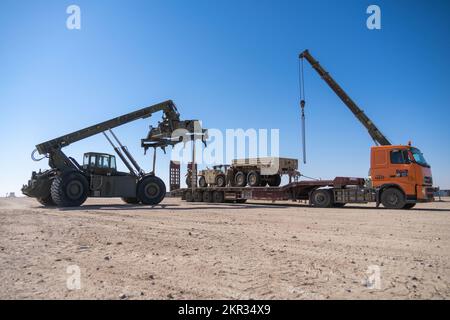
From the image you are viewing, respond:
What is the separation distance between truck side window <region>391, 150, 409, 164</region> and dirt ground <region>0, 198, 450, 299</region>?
8626 millimetres

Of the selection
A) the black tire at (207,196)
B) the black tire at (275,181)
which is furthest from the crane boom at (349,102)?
the black tire at (207,196)

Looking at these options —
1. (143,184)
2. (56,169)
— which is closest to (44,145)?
(56,169)

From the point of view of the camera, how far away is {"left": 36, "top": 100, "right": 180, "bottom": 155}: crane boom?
55.8 feet

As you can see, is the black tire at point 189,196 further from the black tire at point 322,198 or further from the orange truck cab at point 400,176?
the orange truck cab at point 400,176

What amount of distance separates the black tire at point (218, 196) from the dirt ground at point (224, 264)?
15353 mm

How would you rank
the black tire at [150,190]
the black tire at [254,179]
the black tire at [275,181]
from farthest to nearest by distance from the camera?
1. the black tire at [275,181]
2. the black tire at [254,179]
3. the black tire at [150,190]

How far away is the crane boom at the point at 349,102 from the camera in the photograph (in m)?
19.7

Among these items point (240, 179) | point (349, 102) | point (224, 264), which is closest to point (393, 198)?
point (349, 102)

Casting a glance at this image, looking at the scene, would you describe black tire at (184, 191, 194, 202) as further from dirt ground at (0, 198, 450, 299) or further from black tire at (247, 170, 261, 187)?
dirt ground at (0, 198, 450, 299)

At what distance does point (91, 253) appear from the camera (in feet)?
17.6

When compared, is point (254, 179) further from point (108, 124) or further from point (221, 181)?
point (108, 124)

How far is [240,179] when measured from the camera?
22.5m

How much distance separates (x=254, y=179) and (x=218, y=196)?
3211 millimetres
